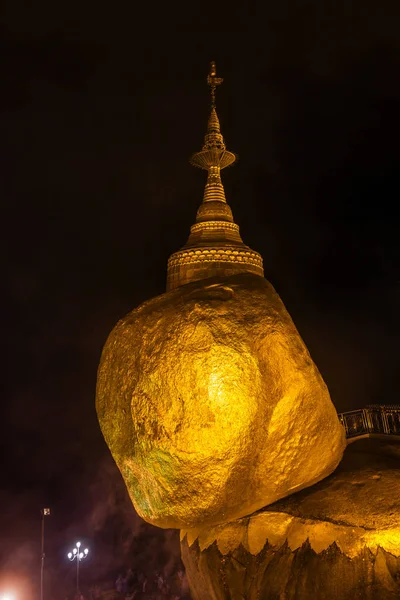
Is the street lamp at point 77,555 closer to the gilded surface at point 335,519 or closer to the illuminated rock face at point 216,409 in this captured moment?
the gilded surface at point 335,519

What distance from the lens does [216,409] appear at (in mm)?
5664

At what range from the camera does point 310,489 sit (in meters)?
6.10

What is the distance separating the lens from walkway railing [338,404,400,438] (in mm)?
8281

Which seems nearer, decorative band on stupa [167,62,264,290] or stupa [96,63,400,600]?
stupa [96,63,400,600]

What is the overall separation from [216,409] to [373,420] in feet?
12.9

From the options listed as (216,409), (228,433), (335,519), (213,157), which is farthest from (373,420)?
(213,157)

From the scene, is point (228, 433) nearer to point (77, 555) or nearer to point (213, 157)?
point (213, 157)

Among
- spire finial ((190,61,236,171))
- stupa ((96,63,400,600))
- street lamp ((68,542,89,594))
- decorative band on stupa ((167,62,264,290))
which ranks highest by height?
spire finial ((190,61,236,171))

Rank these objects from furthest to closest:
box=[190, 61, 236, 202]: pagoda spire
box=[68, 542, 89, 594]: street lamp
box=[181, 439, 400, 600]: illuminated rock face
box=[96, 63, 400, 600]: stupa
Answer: box=[68, 542, 89, 594]: street lamp < box=[190, 61, 236, 202]: pagoda spire < box=[96, 63, 400, 600]: stupa < box=[181, 439, 400, 600]: illuminated rock face

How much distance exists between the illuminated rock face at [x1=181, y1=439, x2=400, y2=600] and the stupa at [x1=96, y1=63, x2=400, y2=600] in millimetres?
15

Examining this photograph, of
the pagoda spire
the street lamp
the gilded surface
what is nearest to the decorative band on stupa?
the pagoda spire

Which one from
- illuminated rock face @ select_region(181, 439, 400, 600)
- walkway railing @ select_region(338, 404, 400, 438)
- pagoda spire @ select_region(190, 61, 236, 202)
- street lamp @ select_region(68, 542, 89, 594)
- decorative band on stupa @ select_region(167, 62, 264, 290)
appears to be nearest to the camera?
illuminated rock face @ select_region(181, 439, 400, 600)

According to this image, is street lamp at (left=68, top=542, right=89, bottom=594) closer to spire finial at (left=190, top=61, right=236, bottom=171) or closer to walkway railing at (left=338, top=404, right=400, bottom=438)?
walkway railing at (left=338, top=404, right=400, bottom=438)

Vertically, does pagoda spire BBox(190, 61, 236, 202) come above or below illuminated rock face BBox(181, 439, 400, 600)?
above
